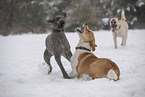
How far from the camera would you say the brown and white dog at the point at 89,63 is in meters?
2.71

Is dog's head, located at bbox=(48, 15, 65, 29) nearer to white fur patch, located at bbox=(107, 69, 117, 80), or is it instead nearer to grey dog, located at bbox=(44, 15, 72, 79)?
grey dog, located at bbox=(44, 15, 72, 79)

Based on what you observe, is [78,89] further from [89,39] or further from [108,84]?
[89,39]

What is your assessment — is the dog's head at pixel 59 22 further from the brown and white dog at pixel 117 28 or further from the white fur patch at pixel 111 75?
the brown and white dog at pixel 117 28

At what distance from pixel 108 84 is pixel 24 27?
2097 centimetres

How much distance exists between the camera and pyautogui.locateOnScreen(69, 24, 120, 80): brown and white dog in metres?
2.71

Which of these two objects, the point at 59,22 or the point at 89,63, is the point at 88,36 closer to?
the point at 89,63

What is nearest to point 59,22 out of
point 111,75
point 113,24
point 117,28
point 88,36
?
point 88,36

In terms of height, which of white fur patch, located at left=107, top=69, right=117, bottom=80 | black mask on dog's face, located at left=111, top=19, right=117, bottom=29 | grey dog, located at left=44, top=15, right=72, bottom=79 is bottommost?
white fur patch, located at left=107, top=69, right=117, bottom=80

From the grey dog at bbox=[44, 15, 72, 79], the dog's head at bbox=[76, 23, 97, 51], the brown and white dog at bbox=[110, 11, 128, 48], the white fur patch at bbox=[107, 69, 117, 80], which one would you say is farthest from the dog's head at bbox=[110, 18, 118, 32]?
the white fur patch at bbox=[107, 69, 117, 80]

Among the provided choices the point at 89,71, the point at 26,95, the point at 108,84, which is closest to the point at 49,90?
the point at 26,95

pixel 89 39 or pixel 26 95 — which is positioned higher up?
pixel 89 39

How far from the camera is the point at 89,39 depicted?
10.5 feet

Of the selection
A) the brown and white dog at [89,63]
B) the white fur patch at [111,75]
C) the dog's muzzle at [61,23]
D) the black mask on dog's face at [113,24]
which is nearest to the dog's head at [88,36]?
the brown and white dog at [89,63]

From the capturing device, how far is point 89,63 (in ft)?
9.83
